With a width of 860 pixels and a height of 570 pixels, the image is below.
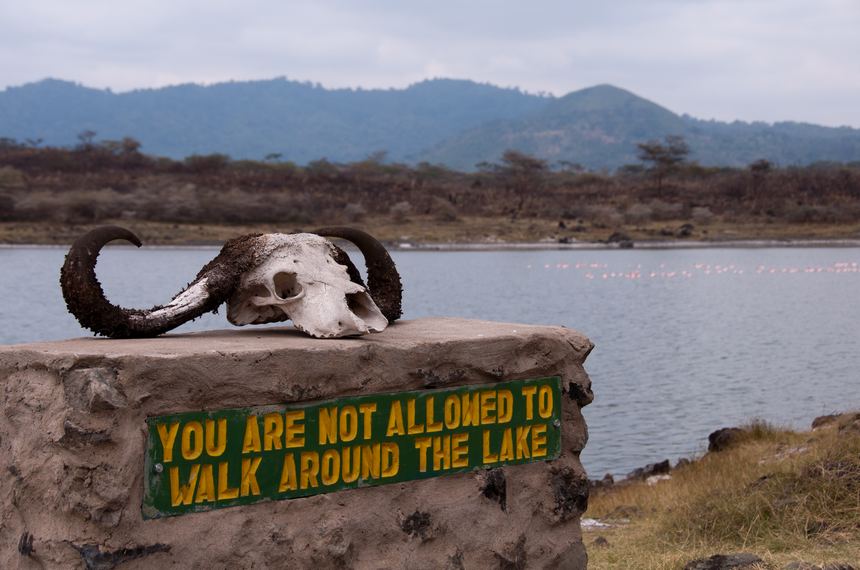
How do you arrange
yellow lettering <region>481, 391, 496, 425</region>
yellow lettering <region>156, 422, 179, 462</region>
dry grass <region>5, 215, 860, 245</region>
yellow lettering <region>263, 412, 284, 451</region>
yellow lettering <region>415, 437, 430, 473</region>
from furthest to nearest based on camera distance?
dry grass <region>5, 215, 860, 245</region>
yellow lettering <region>481, 391, 496, 425</region>
yellow lettering <region>415, 437, 430, 473</region>
yellow lettering <region>263, 412, 284, 451</region>
yellow lettering <region>156, 422, 179, 462</region>

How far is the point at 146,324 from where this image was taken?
5430 millimetres

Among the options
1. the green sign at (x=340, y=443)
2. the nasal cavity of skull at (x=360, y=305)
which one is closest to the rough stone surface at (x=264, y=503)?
the green sign at (x=340, y=443)

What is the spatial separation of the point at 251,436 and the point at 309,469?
323 mm

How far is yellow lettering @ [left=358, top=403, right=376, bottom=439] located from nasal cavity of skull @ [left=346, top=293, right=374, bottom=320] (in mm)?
721

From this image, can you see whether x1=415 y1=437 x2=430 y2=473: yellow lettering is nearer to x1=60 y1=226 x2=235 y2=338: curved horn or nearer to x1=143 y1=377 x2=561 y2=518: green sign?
x1=143 y1=377 x2=561 y2=518: green sign

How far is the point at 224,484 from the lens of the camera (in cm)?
478

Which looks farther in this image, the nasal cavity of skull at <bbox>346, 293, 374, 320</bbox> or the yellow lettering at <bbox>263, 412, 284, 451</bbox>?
the nasal cavity of skull at <bbox>346, 293, 374, 320</bbox>

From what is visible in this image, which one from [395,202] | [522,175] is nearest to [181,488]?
[395,202]

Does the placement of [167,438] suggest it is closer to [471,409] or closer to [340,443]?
[340,443]

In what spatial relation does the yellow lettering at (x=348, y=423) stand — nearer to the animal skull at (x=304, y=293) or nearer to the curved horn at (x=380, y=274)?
the animal skull at (x=304, y=293)

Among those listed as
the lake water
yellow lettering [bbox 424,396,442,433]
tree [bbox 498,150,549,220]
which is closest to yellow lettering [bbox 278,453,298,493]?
yellow lettering [bbox 424,396,442,433]

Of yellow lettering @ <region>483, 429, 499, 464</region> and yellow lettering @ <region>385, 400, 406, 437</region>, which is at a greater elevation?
yellow lettering @ <region>385, 400, 406, 437</region>

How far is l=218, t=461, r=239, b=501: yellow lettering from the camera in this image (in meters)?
4.77

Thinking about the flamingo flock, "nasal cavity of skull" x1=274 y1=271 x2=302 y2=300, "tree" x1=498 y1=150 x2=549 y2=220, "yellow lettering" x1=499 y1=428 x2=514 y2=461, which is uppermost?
"tree" x1=498 y1=150 x2=549 y2=220
